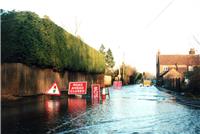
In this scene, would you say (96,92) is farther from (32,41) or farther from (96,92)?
(32,41)

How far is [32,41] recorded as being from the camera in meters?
26.4

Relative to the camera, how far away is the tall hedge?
25266 mm

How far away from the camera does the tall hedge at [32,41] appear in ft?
82.9

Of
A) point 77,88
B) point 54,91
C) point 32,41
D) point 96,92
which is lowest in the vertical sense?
point 96,92

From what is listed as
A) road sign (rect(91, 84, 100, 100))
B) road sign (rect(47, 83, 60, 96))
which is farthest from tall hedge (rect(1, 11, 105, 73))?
road sign (rect(91, 84, 100, 100))

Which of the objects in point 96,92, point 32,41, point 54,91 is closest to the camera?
point 54,91

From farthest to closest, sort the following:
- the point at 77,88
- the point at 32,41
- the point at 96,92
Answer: the point at 96,92, the point at 77,88, the point at 32,41

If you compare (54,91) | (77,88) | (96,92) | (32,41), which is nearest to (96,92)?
(96,92)

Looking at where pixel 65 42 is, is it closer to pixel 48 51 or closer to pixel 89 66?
pixel 48 51

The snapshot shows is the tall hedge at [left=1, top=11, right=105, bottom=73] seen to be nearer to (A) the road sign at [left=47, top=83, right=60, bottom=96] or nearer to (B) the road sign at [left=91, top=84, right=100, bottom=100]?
(A) the road sign at [left=47, top=83, right=60, bottom=96]

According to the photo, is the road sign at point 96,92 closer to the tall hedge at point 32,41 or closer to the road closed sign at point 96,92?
the road closed sign at point 96,92

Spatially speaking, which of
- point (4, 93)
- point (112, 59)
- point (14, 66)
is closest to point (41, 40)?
point (14, 66)

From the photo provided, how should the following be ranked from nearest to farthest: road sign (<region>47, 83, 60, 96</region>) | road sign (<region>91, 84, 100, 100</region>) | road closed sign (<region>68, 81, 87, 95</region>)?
road sign (<region>47, 83, 60, 96</region>) < road closed sign (<region>68, 81, 87, 95</region>) < road sign (<region>91, 84, 100, 100</region>)

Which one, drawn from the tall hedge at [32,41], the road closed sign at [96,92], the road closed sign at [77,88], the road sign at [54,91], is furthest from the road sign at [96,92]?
the road sign at [54,91]
